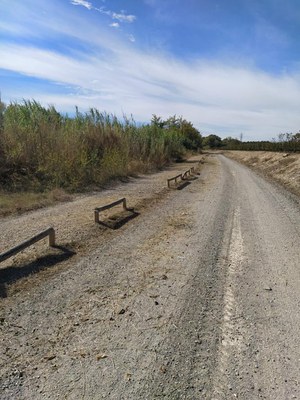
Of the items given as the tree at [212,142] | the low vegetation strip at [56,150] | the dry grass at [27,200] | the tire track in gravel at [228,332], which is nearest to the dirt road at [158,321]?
the tire track in gravel at [228,332]

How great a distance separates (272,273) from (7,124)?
10.7 m

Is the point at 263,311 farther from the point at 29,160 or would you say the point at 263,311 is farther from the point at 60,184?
the point at 29,160

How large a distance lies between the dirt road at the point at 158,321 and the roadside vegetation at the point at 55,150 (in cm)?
537

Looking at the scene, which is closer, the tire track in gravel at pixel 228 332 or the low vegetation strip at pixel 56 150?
the tire track in gravel at pixel 228 332

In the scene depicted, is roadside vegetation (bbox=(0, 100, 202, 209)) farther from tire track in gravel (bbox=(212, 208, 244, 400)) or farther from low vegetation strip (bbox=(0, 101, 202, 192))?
tire track in gravel (bbox=(212, 208, 244, 400))

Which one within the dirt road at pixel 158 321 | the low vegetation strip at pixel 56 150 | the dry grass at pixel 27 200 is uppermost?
the low vegetation strip at pixel 56 150

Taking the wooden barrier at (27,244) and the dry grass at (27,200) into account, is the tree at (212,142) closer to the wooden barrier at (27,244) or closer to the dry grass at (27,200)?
the dry grass at (27,200)

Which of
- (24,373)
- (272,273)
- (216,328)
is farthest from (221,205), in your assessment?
(24,373)

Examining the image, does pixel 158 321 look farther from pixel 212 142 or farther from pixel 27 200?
pixel 212 142

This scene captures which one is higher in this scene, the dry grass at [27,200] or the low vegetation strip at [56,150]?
the low vegetation strip at [56,150]

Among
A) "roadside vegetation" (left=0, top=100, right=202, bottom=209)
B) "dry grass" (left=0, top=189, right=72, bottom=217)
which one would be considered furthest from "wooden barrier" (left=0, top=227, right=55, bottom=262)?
"roadside vegetation" (left=0, top=100, right=202, bottom=209)

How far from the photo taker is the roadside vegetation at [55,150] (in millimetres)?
11578

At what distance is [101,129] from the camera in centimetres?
1747

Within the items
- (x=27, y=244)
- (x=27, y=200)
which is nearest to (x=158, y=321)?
(x=27, y=244)
